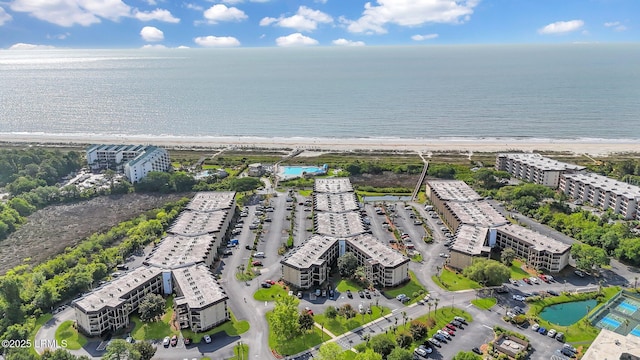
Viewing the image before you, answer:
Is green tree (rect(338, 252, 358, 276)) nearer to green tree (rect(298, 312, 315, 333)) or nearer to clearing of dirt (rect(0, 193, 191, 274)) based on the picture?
green tree (rect(298, 312, 315, 333))

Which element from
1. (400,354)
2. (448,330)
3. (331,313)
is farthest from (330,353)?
(448,330)

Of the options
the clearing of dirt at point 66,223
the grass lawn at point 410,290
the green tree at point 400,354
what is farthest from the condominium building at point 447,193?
the clearing of dirt at point 66,223

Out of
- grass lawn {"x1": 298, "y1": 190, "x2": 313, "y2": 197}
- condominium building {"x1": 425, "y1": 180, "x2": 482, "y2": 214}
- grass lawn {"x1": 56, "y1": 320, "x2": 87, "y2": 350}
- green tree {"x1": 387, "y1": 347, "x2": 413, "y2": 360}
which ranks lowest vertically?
grass lawn {"x1": 56, "y1": 320, "x2": 87, "y2": 350}

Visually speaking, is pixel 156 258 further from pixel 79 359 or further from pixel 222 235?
pixel 79 359

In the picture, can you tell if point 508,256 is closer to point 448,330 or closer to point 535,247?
point 535,247

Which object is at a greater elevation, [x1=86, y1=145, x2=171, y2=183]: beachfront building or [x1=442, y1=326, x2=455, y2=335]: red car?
[x1=86, y1=145, x2=171, y2=183]: beachfront building

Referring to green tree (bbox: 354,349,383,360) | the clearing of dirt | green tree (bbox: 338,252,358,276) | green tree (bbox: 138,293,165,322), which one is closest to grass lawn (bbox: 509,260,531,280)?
green tree (bbox: 338,252,358,276)

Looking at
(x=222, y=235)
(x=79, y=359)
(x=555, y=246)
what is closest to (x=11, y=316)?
(x=79, y=359)
